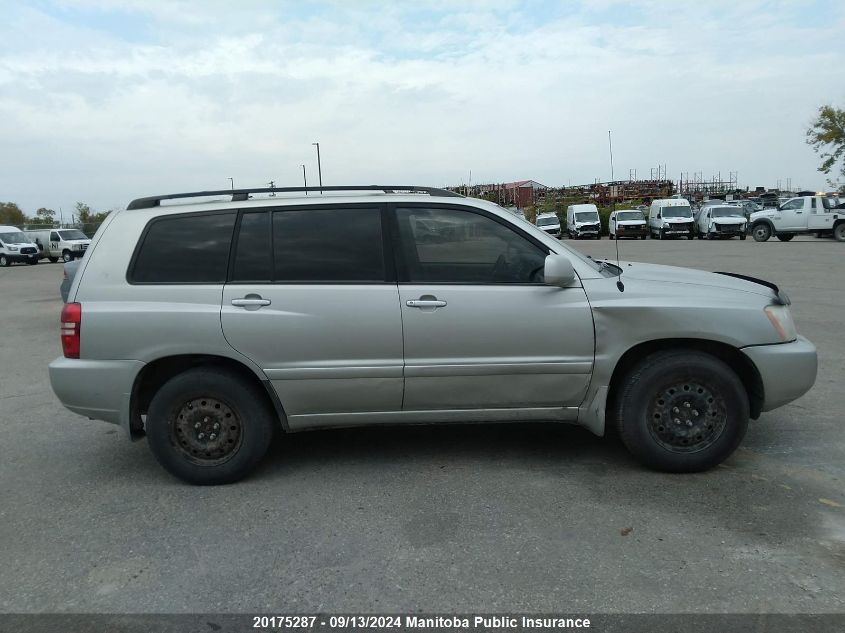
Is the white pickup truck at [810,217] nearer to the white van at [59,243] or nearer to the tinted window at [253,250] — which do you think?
the tinted window at [253,250]

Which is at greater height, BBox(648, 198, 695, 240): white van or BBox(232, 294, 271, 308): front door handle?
BBox(648, 198, 695, 240): white van

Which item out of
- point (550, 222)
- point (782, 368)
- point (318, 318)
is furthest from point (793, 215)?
point (318, 318)

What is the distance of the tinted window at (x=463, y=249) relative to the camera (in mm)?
4289

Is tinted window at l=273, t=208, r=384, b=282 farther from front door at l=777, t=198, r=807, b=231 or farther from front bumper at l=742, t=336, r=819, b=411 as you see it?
front door at l=777, t=198, r=807, b=231

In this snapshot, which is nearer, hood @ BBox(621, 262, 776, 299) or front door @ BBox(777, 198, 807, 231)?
hood @ BBox(621, 262, 776, 299)

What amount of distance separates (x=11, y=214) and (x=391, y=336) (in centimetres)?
8127

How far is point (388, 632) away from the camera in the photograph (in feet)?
9.07

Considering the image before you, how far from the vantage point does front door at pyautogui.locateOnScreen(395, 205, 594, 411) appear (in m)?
4.18

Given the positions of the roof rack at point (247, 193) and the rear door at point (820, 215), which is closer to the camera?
the roof rack at point (247, 193)

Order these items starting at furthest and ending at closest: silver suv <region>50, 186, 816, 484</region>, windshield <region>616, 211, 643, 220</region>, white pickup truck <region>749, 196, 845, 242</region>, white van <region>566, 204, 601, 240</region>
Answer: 1. white van <region>566, 204, 601, 240</region>
2. windshield <region>616, 211, 643, 220</region>
3. white pickup truck <region>749, 196, 845, 242</region>
4. silver suv <region>50, 186, 816, 484</region>

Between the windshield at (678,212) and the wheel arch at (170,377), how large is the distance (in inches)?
1373

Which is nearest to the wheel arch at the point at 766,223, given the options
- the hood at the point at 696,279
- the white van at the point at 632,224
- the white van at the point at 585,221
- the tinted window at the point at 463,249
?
the white van at the point at 632,224

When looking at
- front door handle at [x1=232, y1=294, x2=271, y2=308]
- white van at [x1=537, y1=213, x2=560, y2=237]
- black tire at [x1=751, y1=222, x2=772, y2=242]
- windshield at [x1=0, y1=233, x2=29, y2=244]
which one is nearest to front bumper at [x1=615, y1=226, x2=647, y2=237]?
white van at [x1=537, y1=213, x2=560, y2=237]

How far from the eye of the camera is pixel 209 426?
4.29 meters
